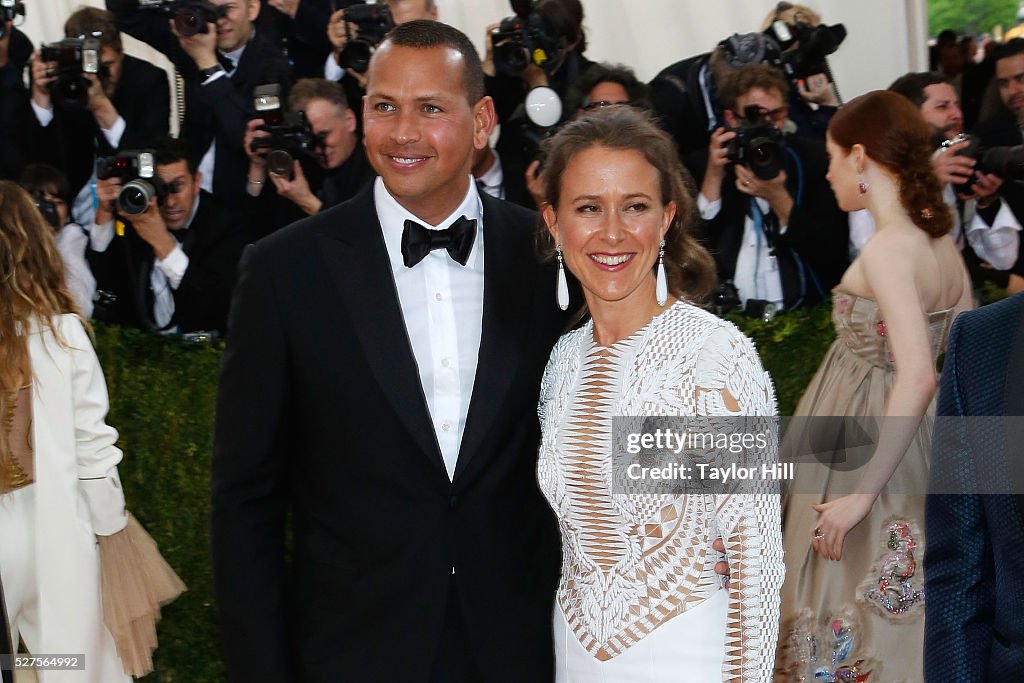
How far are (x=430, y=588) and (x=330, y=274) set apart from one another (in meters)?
0.60

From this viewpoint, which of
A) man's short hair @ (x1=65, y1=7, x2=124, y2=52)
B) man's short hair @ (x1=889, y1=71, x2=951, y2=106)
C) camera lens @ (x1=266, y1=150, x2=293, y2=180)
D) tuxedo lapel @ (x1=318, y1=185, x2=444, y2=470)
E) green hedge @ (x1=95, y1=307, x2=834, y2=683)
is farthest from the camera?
man's short hair @ (x1=65, y1=7, x2=124, y2=52)

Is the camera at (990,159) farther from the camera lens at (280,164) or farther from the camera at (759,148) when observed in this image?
the camera lens at (280,164)

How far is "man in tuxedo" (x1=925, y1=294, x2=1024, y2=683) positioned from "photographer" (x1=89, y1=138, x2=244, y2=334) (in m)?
3.25

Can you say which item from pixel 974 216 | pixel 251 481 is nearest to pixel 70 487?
pixel 251 481

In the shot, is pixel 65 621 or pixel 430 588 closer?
Result: pixel 430 588

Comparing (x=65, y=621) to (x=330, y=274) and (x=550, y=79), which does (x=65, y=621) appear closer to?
(x=330, y=274)

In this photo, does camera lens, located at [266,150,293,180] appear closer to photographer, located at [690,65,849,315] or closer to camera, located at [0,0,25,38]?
camera, located at [0,0,25,38]

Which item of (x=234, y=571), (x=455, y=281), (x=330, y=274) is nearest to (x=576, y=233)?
(x=455, y=281)

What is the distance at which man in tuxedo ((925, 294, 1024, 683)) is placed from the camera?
1.67 metres

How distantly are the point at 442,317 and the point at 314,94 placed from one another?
2687mm

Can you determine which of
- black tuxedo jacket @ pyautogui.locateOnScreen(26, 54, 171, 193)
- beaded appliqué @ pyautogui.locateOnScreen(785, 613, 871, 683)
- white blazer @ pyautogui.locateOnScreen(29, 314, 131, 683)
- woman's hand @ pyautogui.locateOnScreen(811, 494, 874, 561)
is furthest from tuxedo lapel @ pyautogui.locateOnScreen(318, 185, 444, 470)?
black tuxedo jacket @ pyautogui.locateOnScreen(26, 54, 171, 193)

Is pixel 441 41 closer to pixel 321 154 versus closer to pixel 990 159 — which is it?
pixel 321 154

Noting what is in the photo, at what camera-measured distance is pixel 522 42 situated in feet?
16.1

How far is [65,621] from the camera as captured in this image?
3439mm
